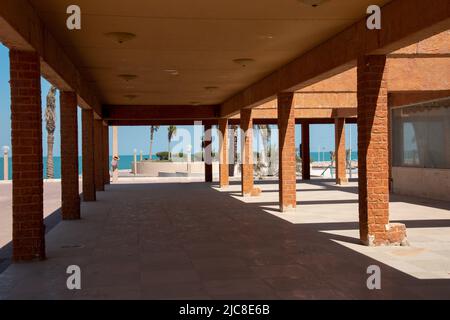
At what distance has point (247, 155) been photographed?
20547 millimetres

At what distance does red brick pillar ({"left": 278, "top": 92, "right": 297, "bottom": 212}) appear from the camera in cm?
1462

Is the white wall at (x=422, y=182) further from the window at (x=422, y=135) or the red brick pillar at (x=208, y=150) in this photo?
the red brick pillar at (x=208, y=150)

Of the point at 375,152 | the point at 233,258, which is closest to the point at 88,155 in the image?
the point at 233,258

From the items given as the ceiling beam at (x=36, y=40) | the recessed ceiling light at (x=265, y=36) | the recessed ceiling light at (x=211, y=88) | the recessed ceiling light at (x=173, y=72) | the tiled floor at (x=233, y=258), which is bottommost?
the tiled floor at (x=233, y=258)

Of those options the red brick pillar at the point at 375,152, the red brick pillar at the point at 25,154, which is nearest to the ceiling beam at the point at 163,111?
the red brick pillar at the point at 375,152

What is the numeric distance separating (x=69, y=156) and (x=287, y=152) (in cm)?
599

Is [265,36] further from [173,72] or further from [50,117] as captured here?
[50,117]

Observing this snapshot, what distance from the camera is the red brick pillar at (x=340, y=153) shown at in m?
26.4

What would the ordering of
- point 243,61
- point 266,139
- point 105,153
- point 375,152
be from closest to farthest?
point 375,152 < point 243,61 < point 105,153 < point 266,139

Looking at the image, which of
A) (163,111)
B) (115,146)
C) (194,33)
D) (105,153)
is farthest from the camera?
(115,146)

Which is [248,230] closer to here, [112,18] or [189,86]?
[112,18]

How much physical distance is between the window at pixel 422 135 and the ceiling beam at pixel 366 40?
22.1 ft

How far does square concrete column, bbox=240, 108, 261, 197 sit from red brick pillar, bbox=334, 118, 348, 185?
7.61 metres
